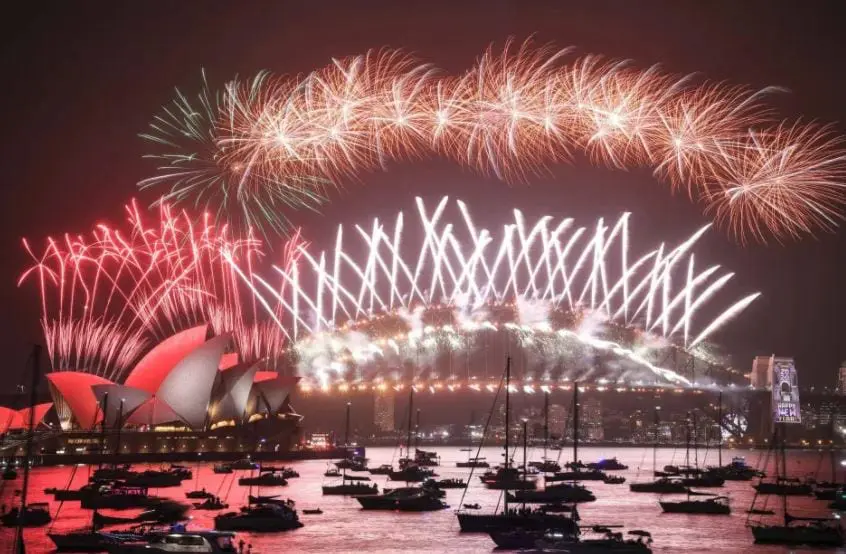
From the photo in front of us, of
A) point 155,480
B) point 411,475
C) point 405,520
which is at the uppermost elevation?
point 411,475

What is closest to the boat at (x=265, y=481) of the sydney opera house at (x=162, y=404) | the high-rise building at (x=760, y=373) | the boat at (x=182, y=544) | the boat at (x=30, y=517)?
the sydney opera house at (x=162, y=404)

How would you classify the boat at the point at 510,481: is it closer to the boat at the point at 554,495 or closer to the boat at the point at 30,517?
the boat at the point at 554,495

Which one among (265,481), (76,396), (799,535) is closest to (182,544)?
(799,535)

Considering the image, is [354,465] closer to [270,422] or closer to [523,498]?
[270,422]

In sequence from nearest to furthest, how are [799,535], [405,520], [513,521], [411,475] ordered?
[513,521], [799,535], [405,520], [411,475]

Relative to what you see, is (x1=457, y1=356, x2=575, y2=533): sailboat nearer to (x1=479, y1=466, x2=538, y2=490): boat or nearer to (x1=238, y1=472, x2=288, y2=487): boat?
(x1=479, y1=466, x2=538, y2=490): boat

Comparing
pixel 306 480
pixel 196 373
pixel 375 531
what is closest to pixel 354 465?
pixel 306 480

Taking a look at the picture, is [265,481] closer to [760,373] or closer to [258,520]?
[258,520]
